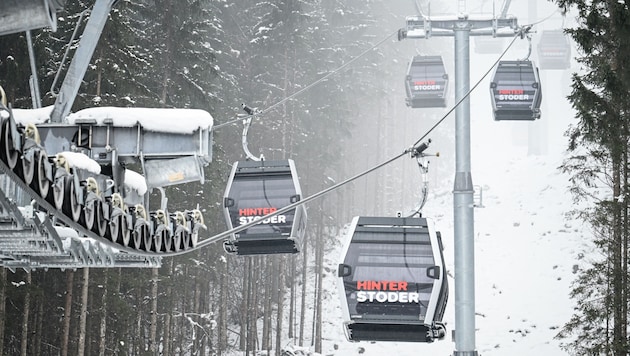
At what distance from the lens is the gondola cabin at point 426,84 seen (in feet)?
87.8

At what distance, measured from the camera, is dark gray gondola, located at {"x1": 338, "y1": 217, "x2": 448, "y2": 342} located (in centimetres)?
1495

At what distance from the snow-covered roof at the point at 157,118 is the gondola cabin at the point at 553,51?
53.9 m

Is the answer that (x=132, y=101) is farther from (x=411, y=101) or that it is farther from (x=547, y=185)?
(x=547, y=185)

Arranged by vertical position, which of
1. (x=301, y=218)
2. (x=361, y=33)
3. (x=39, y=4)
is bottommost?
(x=301, y=218)

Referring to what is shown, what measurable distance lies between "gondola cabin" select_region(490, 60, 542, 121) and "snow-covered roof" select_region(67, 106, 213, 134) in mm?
11230

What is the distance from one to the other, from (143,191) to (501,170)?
59.0 meters

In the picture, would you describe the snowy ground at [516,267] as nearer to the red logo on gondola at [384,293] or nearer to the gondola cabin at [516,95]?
the gondola cabin at [516,95]

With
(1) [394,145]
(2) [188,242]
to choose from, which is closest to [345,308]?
(2) [188,242]

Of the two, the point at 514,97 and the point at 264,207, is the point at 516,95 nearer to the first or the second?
the point at 514,97

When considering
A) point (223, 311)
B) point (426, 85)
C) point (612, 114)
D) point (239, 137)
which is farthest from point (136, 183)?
point (239, 137)

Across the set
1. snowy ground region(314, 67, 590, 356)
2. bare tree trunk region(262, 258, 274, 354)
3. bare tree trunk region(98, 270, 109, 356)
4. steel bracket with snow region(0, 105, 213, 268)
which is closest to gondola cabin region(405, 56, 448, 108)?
bare tree trunk region(98, 270, 109, 356)

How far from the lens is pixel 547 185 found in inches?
2210

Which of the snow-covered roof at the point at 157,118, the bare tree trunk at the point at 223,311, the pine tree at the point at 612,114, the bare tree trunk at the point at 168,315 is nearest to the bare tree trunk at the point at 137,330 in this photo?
the bare tree trunk at the point at 168,315

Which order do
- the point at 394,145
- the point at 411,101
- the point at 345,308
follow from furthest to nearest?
the point at 394,145 → the point at 411,101 → the point at 345,308
